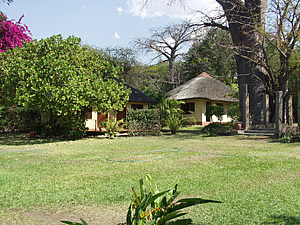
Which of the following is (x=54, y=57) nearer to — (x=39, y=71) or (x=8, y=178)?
(x=39, y=71)

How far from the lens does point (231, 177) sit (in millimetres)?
5500

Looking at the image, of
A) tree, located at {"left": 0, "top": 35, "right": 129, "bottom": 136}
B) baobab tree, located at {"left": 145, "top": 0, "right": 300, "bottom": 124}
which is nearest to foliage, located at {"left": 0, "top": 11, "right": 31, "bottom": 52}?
tree, located at {"left": 0, "top": 35, "right": 129, "bottom": 136}

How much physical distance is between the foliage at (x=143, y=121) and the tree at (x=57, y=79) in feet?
6.43

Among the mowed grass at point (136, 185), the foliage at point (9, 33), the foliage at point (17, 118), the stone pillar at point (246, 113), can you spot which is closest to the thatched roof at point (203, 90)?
the stone pillar at point (246, 113)

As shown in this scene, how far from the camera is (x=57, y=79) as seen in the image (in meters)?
12.3

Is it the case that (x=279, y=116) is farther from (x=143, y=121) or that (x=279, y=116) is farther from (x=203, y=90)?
(x=203, y=90)

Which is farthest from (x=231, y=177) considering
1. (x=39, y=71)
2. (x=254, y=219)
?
(x=39, y=71)

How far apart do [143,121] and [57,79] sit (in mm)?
6269

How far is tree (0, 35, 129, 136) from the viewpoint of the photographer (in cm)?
1192

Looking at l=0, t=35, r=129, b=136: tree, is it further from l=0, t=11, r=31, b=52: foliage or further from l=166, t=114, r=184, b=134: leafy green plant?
l=166, t=114, r=184, b=134: leafy green plant

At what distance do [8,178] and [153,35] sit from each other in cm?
2710

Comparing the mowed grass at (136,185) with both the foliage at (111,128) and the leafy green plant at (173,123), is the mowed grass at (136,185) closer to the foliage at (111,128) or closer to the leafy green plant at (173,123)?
the foliage at (111,128)

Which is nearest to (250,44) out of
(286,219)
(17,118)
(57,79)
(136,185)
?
(57,79)

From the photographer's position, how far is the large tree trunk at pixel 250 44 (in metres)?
15.8
